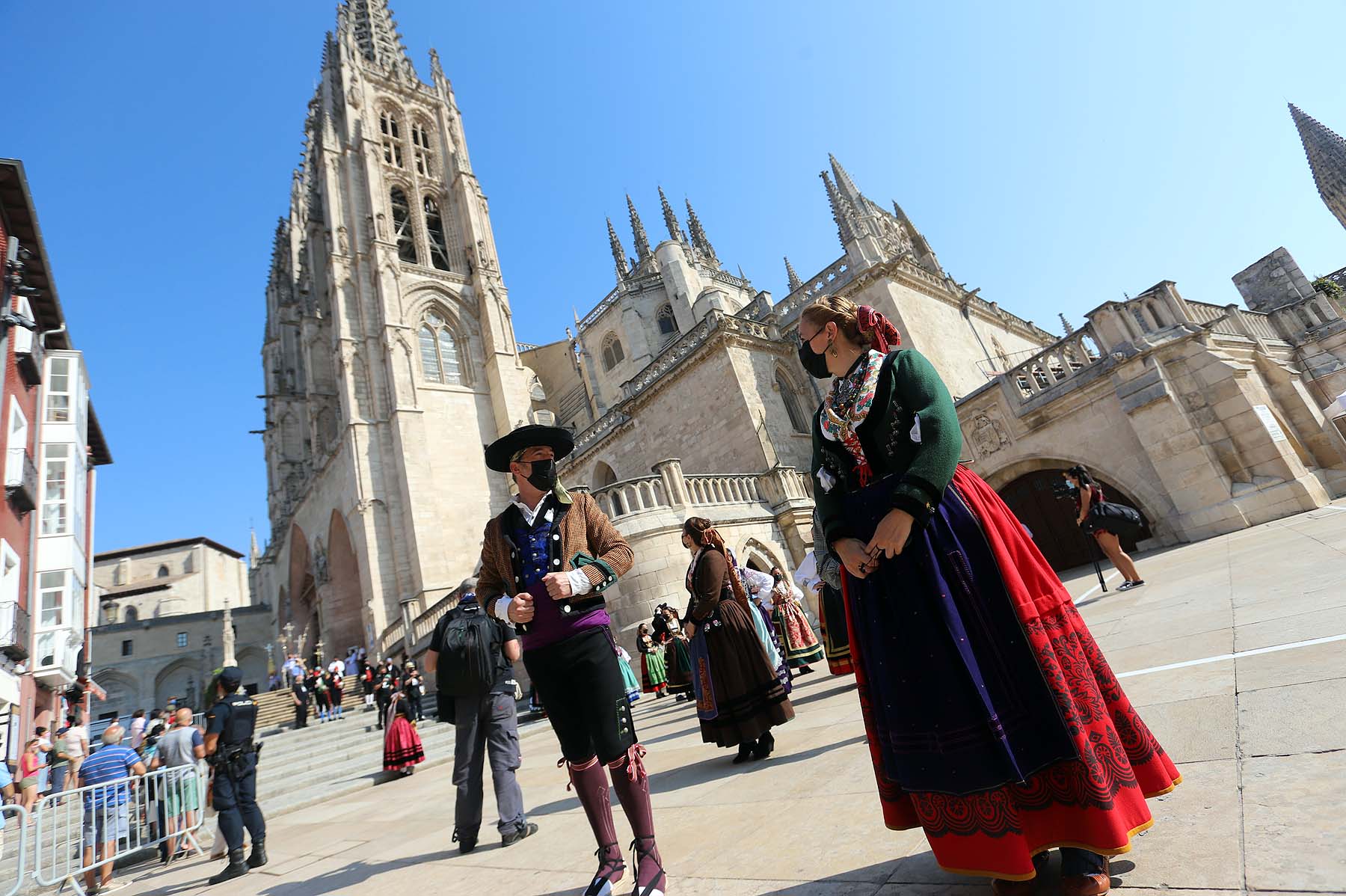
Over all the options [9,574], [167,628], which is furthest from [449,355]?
[167,628]

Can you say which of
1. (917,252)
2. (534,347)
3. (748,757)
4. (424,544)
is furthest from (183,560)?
(748,757)

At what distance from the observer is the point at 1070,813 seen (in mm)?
1657

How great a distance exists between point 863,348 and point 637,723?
7.55m

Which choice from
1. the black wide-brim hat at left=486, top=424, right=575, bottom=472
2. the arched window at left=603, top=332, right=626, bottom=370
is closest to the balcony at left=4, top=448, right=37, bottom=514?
the black wide-brim hat at left=486, top=424, right=575, bottom=472

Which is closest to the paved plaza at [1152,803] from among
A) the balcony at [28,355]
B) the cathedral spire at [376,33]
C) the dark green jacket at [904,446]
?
the dark green jacket at [904,446]

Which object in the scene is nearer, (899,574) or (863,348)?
(899,574)

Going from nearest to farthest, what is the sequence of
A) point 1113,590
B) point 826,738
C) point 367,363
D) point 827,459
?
1. point 827,459
2. point 826,738
3. point 1113,590
4. point 367,363

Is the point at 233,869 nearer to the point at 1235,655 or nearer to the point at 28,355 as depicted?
the point at 1235,655

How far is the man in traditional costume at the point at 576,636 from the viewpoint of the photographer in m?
2.48

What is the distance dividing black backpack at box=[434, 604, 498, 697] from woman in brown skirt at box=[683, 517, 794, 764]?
140cm

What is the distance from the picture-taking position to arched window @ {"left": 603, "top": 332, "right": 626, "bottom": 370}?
30.1 m

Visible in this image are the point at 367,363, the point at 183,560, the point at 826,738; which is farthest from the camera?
the point at 183,560

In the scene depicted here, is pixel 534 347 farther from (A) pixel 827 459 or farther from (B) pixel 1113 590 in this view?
(A) pixel 827 459

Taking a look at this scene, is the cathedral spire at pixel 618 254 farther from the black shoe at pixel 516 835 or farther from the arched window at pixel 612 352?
the black shoe at pixel 516 835
